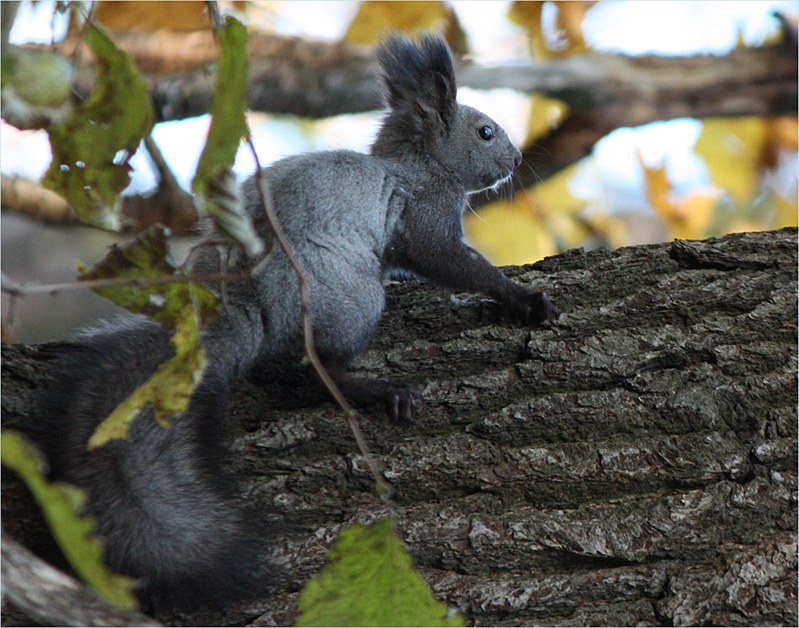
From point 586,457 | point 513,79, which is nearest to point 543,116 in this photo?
point 513,79

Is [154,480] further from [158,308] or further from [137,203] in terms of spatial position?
[137,203]

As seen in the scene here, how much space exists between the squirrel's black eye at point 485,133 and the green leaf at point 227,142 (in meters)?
2.19

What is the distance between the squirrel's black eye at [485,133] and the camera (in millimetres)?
3549

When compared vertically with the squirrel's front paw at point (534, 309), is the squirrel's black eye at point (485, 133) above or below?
above

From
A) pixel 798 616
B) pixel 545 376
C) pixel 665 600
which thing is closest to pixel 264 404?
pixel 545 376

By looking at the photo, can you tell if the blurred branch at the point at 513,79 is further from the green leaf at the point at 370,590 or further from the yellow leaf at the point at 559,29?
the green leaf at the point at 370,590

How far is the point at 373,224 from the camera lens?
2.90 meters

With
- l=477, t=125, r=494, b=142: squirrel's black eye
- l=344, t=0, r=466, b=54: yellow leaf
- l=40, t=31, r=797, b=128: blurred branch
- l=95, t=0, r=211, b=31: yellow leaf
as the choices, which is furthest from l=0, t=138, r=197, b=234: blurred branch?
l=477, t=125, r=494, b=142: squirrel's black eye

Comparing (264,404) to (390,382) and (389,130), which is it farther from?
(389,130)

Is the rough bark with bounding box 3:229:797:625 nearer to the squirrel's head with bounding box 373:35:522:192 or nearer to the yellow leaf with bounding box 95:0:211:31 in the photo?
the squirrel's head with bounding box 373:35:522:192

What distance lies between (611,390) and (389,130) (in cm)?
166

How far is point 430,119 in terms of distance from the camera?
3.46 metres

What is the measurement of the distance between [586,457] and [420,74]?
1833mm

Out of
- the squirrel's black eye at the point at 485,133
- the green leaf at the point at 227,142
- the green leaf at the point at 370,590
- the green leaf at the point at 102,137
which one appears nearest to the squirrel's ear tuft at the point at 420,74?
the squirrel's black eye at the point at 485,133
